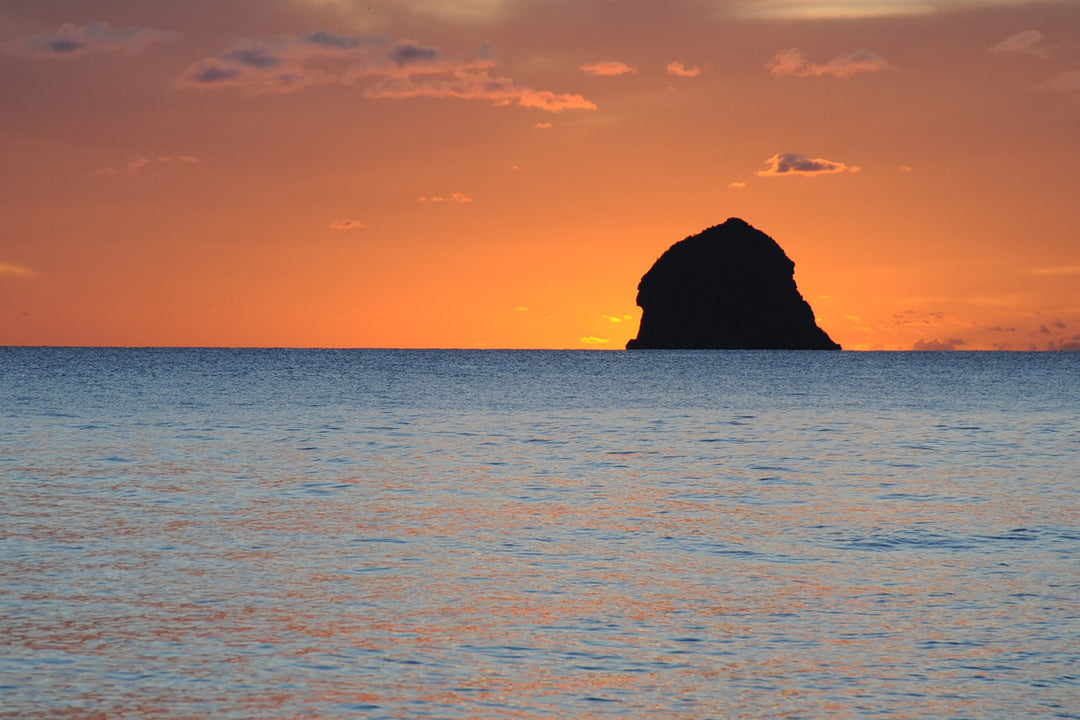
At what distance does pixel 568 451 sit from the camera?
33844 millimetres

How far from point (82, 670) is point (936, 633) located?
8689mm

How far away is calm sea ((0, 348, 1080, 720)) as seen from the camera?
9.61 metres

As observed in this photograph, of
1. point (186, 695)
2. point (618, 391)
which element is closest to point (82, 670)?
point (186, 695)

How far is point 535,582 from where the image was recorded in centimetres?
1395

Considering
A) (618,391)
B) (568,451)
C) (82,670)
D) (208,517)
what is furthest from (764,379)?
(82,670)

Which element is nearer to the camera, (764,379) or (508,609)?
(508,609)

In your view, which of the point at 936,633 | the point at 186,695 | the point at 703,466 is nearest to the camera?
the point at 186,695

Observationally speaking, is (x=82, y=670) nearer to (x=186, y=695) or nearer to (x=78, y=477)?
(x=186, y=695)

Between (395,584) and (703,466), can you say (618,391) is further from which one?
(395,584)

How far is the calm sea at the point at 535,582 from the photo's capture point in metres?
9.61

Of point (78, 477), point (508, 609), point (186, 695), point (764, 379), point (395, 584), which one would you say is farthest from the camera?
point (764, 379)

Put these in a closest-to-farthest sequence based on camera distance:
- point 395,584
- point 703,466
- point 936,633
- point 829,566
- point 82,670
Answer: point 82,670 < point 936,633 < point 395,584 < point 829,566 < point 703,466

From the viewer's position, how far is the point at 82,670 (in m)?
9.93

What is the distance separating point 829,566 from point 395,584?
6.18 metres
